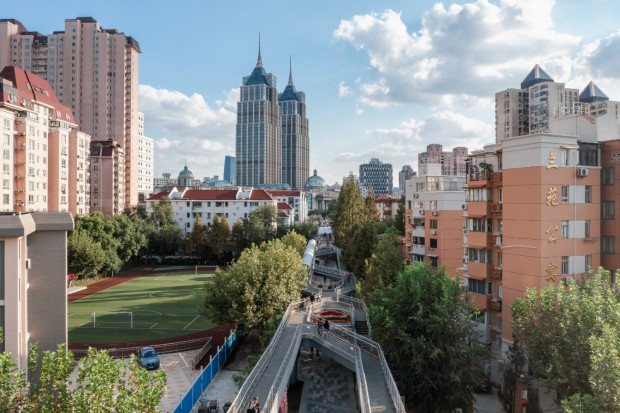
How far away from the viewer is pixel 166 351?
28547 millimetres

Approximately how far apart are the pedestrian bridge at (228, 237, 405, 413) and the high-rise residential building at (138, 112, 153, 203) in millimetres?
113286

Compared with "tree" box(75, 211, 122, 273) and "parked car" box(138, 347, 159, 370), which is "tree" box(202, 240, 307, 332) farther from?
"tree" box(75, 211, 122, 273)

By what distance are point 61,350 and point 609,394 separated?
12.4 metres

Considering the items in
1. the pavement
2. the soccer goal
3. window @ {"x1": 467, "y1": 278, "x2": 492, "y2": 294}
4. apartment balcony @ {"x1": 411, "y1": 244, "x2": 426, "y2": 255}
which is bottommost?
the pavement

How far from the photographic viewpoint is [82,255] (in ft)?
161

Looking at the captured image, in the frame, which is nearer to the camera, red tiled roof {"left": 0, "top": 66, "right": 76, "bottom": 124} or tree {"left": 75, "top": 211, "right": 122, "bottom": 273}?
tree {"left": 75, "top": 211, "right": 122, "bottom": 273}

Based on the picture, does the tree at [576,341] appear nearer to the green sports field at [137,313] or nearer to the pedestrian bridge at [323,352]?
the pedestrian bridge at [323,352]

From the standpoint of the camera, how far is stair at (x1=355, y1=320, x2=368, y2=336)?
2772 centimetres

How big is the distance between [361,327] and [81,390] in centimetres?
2165

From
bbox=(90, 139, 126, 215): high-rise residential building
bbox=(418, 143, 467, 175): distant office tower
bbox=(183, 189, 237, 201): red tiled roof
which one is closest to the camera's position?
bbox=(90, 139, 126, 215): high-rise residential building

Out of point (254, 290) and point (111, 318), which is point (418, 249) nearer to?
point (254, 290)

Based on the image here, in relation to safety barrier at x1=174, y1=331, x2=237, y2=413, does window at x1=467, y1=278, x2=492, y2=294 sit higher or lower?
higher

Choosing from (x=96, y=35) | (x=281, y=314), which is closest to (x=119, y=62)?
(x=96, y=35)

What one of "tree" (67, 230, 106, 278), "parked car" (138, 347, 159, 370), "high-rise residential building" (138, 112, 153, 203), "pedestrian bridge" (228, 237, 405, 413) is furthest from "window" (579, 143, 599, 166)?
"high-rise residential building" (138, 112, 153, 203)
